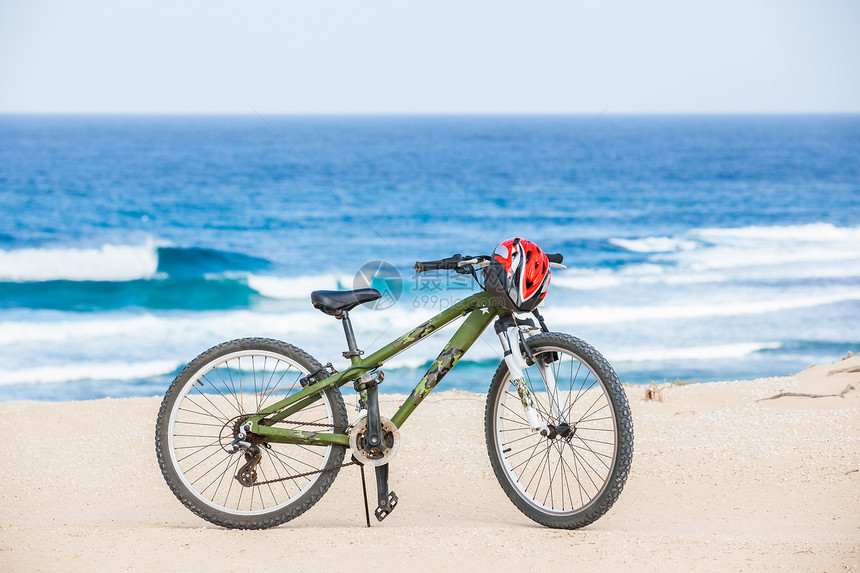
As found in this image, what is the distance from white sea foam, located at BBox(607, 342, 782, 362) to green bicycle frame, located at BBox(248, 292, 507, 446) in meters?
9.03

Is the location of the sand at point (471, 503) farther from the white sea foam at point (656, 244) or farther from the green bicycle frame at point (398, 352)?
the white sea foam at point (656, 244)

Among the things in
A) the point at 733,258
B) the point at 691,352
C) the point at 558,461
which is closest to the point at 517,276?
the point at 558,461

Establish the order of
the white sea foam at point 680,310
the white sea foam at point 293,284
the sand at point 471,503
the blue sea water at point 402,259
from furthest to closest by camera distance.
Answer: the white sea foam at point 293,284 → the white sea foam at point 680,310 → the blue sea water at point 402,259 → the sand at point 471,503

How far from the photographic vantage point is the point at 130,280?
19.2m

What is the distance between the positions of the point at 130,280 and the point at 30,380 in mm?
7798

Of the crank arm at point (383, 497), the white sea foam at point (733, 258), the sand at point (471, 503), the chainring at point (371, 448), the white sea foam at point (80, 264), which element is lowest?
the white sea foam at point (733, 258)

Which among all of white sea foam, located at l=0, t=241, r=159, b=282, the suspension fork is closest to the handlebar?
the suspension fork

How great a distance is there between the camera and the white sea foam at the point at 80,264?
19.5m

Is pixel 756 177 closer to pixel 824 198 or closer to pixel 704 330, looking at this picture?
pixel 824 198

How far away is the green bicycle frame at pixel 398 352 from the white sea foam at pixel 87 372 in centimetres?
907

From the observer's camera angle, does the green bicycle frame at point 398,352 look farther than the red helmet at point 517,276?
Yes

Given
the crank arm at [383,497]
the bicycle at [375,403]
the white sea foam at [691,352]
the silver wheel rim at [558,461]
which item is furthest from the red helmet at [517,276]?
the white sea foam at [691,352]

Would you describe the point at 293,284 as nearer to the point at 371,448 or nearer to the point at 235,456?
the point at 235,456

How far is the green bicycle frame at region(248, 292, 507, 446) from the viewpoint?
355cm
